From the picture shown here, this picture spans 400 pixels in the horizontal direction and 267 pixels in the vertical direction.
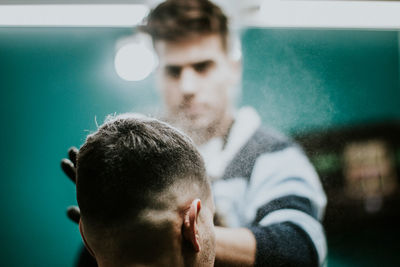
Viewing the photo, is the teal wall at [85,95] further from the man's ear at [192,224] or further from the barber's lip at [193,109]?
the man's ear at [192,224]

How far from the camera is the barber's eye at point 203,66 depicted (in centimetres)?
103

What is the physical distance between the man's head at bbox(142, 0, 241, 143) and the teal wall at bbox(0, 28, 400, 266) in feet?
0.24

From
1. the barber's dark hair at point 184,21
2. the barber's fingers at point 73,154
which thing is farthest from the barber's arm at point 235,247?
the barber's dark hair at point 184,21

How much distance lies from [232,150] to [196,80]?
11.5 inches

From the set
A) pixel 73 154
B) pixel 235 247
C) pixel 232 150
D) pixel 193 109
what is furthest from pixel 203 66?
pixel 235 247

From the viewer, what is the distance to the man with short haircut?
3.08ft

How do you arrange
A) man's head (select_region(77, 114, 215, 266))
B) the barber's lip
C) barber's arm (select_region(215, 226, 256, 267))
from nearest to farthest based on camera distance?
1. man's head (select_region(77, 114, 215, 266))
2. barber's arm (select_region(215, 226, 256, 267))
3. the barber's lip

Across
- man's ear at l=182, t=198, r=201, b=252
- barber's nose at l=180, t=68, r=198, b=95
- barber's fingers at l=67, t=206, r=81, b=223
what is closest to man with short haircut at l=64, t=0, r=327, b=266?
barber's nose at l=180, t=68, r=198, b=95

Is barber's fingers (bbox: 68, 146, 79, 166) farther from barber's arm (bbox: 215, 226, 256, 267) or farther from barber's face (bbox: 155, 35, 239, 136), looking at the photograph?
→ barber's arm (bbox: 215, 226, 256, 267)

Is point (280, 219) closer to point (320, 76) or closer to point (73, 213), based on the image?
point (320, 76)

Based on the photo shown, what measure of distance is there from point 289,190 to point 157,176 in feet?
1.90

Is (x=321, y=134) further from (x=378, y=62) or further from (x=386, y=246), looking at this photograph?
(x=386, y=246)

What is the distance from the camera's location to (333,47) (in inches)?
42.3

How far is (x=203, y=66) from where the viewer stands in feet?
3.42
